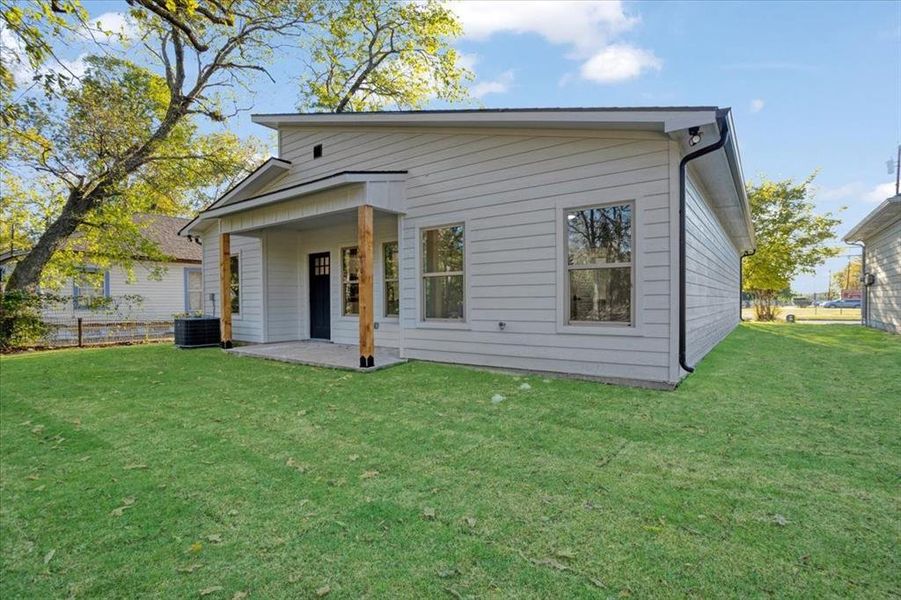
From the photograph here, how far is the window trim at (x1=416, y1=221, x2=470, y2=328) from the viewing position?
6.68 m

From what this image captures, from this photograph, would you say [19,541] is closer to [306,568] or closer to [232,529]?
[232,529]

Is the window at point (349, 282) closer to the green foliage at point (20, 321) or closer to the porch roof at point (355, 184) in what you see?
the porch roof at point (355, 184)

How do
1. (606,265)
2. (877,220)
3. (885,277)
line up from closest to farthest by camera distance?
1. (606,265)
2. (877,220)
3. (885,277)

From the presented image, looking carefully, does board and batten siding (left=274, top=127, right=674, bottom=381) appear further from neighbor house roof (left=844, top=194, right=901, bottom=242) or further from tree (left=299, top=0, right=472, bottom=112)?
tree (left=299, top=0, right=472, bottom=112)

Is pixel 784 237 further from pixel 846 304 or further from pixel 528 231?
pixel 846 304

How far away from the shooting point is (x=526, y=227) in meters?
6.04

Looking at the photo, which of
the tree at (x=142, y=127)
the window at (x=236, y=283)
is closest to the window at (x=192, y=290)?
the tree at (x=142, y=127)

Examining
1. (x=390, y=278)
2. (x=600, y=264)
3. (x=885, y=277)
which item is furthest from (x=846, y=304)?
(x=390, y=278)

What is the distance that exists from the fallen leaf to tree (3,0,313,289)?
36.0 feet

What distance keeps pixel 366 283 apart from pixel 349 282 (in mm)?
3073

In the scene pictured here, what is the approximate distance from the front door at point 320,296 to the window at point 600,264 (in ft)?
19.6

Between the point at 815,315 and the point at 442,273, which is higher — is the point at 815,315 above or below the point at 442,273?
below

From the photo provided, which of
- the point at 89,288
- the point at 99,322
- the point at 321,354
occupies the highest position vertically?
the point at 89,288

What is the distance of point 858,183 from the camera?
81.9ft
